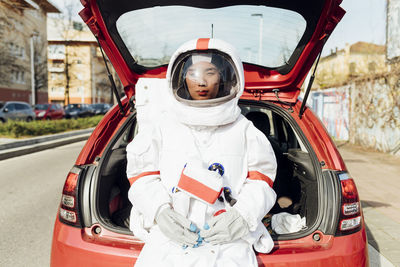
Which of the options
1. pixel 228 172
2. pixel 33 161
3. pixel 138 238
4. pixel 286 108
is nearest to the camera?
pixel 228 172

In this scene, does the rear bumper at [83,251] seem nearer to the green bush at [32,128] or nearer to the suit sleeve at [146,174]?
the suit sleeve at [146,174]

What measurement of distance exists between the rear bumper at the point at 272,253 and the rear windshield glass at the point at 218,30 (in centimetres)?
142

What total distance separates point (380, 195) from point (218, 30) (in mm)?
4392

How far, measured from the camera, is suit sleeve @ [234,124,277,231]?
164 centimetres

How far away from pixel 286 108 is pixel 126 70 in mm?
1339

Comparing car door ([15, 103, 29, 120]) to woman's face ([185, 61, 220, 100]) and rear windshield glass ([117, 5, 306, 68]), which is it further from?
woman's face ([185, 61, 220, 100])

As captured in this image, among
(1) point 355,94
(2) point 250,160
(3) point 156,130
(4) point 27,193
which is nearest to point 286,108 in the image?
(2) point 250,160

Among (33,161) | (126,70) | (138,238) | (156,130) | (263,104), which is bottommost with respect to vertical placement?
(33,161)

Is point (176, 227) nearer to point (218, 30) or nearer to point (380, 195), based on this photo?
point (218, 30)

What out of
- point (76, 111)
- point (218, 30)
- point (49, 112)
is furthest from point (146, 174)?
point (76, 111)

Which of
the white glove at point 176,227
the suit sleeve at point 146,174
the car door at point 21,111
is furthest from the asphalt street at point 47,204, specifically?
the car door at point 21,111

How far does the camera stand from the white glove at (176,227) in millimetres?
1568

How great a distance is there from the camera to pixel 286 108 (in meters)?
2.61

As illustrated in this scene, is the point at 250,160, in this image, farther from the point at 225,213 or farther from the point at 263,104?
the point at 263,104
